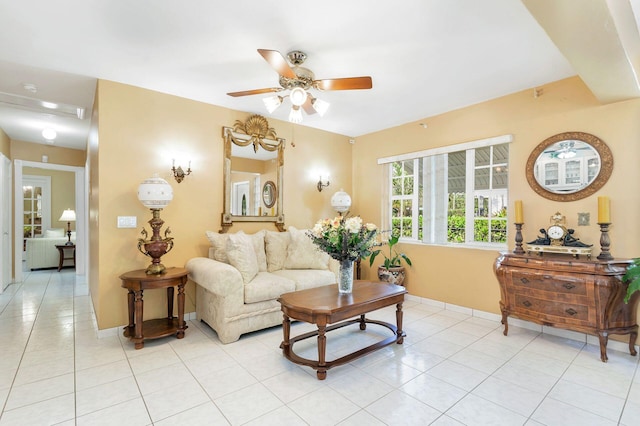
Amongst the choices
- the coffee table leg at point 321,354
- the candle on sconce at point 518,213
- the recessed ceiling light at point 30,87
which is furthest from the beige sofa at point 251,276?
the recessed ceiling light at point 30,87

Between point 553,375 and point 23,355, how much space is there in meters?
4.42

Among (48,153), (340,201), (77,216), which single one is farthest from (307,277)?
(48,153)

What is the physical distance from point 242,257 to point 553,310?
304 cm

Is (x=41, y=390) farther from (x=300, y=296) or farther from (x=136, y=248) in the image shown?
(x=300, y=296)

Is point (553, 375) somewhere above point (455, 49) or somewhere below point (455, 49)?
below

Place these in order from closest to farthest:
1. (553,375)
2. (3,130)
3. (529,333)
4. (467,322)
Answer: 1. (553,375)
2. (529,333)
3. (467,322)
4. (3,130)

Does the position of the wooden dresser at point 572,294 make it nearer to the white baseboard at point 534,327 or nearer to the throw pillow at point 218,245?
the white baseboard at point 534,327

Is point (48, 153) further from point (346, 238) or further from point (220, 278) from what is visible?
point (346, 238)

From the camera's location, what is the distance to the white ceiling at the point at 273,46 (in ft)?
6.82

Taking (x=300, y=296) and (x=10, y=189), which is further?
→ (x=10, y=189)

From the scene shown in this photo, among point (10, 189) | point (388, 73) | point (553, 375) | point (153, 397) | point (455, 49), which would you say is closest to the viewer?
point (153, 397)

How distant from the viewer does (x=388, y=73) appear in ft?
9.89

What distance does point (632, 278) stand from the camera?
2.51 metres

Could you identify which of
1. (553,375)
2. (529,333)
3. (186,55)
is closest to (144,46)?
(186,55)
